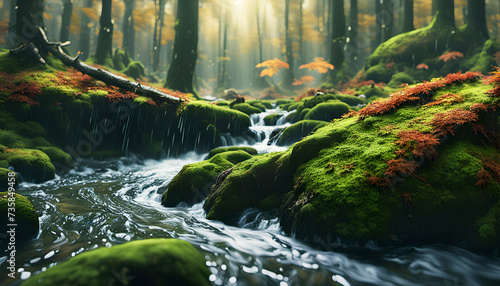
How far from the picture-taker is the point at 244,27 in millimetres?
60562

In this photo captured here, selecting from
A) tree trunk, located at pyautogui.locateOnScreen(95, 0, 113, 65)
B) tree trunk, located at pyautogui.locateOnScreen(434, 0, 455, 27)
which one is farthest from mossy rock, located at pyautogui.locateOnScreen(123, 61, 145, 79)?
tree trunk, located at pyautogui.locateOnScreen(434, 0, 455, 27)

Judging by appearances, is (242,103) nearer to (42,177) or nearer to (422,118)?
(42,177)

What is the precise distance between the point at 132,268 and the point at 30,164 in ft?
25.9

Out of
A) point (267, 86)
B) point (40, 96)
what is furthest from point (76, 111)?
point (267, 86)

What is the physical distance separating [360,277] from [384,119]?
11.1 feet

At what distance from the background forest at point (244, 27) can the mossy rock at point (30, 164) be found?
9457 millimetres

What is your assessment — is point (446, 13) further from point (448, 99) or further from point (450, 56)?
point (448, 99)

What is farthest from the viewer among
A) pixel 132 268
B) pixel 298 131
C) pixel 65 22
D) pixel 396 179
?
pixel 65 22

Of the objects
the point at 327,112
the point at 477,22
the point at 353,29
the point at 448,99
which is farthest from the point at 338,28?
the point at 448,99

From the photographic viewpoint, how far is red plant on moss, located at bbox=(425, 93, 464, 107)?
5.09m

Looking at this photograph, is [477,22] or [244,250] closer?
[244,250]

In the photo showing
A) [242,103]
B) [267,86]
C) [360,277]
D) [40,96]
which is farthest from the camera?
[267,86]

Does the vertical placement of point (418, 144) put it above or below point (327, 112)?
below

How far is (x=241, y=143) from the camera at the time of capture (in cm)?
1217
